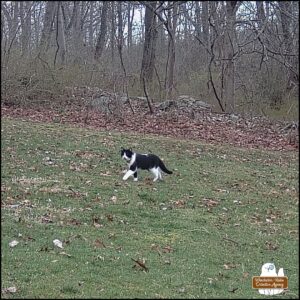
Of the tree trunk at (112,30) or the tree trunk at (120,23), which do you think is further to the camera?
the tree trunk at (112,30)

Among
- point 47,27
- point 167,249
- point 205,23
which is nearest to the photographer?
point 167,249

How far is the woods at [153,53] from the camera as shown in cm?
2341

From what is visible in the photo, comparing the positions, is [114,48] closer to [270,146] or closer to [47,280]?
[270,146]

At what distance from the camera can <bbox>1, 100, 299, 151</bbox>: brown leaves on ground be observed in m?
21.2

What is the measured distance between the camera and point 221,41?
26625 millimetres

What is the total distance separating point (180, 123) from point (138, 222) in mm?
13542

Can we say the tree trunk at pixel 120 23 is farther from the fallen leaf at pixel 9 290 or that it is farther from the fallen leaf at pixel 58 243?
the fallen leaf at pixel 9 290

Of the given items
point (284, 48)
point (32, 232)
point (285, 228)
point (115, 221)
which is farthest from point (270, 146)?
point (32, 232)

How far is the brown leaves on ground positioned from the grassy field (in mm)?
3419

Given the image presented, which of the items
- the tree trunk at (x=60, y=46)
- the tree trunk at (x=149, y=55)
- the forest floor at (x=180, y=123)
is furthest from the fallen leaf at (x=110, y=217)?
the tree trunk at (x=149, y=55)

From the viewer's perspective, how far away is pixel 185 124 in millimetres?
23203

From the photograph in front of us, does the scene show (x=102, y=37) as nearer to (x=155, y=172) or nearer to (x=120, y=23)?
(x=120, y=23)

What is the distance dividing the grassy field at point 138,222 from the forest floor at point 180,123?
345 cm

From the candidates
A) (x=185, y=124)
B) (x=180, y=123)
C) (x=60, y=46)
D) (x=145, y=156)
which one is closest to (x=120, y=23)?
(x=60, y=46)
